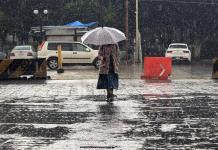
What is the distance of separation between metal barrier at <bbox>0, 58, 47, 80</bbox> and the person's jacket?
23.5ft

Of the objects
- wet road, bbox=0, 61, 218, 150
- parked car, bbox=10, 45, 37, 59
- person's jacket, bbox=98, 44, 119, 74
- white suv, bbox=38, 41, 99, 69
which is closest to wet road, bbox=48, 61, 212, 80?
white suv, bbox=38, 41, 99, 69

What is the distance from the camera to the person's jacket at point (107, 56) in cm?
1355

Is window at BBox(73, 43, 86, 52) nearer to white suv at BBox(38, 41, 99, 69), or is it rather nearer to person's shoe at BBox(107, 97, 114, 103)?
white suv at BBox(38, 41, 99, 69)

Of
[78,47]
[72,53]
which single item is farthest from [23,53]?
[78,47]

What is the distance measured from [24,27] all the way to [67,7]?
4.40 meters

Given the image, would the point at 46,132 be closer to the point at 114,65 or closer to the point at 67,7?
the point at 114,65

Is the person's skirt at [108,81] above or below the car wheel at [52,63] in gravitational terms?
above

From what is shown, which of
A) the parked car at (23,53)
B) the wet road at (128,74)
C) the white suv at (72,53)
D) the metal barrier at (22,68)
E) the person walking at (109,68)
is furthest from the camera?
the parked car at (23,53)

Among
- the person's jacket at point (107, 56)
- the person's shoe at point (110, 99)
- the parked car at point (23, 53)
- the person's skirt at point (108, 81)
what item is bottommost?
the parked car at point (23, 53)

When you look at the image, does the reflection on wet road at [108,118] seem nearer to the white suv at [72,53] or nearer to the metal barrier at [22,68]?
the metal barrier at [22,68]

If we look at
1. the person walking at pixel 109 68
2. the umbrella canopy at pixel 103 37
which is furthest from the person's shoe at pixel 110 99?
the umbrella canopy at pixel 103 37

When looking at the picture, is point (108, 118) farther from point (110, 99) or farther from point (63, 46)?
point (63, 46)

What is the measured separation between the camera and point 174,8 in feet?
161

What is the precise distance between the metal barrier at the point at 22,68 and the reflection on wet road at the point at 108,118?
3.69 metres
